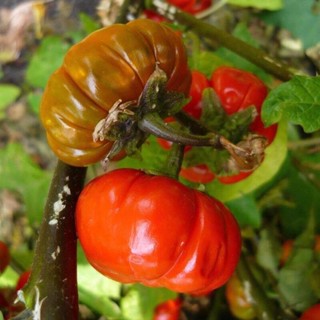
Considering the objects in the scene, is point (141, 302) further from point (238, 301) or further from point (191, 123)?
point (191, 123)

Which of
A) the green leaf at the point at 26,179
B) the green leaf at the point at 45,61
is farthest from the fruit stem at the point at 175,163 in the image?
the green leaf at the point at 45,61

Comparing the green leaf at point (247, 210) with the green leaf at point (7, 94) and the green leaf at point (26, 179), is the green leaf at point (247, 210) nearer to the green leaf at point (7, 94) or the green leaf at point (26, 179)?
the green leaf at point (26, 179)

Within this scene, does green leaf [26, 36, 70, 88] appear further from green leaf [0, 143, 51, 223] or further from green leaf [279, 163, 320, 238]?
green leaf [279, 163, 320, 238]

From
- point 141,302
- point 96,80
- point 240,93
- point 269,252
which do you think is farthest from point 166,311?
point 96,80

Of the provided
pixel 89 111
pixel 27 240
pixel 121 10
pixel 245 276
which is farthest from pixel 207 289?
pixel 27 240

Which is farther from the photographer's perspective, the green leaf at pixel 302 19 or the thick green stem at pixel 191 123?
the green leaf at pixel 302 19

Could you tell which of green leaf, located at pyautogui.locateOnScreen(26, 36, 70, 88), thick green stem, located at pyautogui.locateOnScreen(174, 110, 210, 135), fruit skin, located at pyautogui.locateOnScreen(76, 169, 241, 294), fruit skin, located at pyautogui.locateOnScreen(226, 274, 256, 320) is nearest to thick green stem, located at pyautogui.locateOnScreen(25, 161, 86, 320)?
fruit skin, located at pyautogui.locateOnScreen(76, 169, 241, 294)
